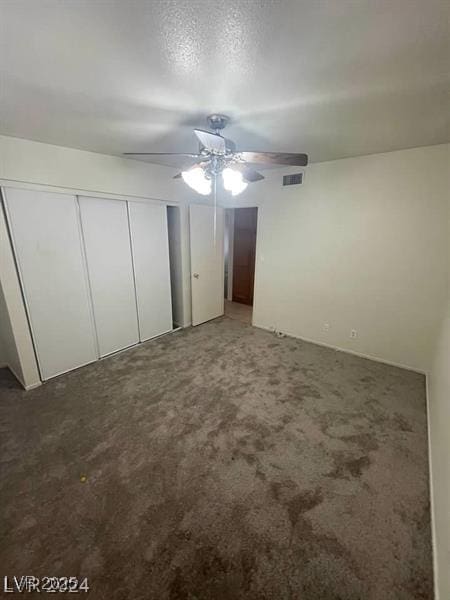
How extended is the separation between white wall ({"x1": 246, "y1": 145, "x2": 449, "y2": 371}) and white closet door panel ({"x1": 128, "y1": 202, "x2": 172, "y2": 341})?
1451 mm

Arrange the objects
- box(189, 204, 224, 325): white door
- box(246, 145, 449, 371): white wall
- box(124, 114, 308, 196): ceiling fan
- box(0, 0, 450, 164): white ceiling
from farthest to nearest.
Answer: box(189, 204, 224, 325): white door
box(246, 145, 449, 371): white wall
box(124, 114, 308, 196): ceiling fan
box(0, 0, 450, 164): white ceiling

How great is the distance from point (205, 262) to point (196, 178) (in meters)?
2.04

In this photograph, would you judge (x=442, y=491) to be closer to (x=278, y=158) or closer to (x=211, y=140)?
(x=278, y=158)

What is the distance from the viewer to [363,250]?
2.99 meters

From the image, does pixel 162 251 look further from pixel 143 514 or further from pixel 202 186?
pixel 143 514

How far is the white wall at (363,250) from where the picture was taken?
8.52 feet

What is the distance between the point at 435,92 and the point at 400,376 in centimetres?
260

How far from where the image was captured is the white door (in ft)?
12.5

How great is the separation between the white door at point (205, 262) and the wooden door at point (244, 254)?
3.31ft

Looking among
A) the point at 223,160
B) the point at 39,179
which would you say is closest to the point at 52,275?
the point at 39,179

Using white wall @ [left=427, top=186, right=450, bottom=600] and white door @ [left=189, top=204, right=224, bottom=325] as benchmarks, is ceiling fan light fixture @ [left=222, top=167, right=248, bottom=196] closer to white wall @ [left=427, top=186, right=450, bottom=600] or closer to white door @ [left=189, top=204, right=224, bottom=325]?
white door @ [left=189, top=204, right=224, bottom=325]

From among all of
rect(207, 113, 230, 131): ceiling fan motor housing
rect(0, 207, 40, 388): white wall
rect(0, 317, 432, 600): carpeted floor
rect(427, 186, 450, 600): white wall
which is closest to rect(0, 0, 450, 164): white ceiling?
rect(207, 113, 230, 131): ceiling fan motor housing

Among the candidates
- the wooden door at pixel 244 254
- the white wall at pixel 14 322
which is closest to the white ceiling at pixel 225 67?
the white wall at pixel 14 322

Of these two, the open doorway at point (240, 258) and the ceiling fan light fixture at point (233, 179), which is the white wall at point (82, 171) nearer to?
the ceiling fan light fixture at point (233, 179)
